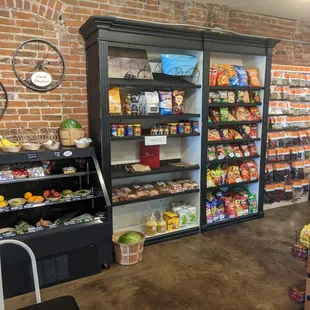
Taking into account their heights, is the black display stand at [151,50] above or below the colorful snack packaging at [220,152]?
above

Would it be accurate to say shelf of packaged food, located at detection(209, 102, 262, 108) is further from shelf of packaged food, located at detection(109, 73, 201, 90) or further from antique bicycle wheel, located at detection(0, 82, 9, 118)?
antique bicycle wheel, located at detection(0, 82, 9, 118)

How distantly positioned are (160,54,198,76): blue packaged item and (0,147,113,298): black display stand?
1.27m

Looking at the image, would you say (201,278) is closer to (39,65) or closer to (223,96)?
(223,96)

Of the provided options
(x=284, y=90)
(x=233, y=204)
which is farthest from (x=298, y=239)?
(x=284, y=90)

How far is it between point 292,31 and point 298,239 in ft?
12.4

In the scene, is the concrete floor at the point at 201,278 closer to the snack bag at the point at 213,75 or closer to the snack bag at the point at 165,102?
the snack bag at the point at 165,102

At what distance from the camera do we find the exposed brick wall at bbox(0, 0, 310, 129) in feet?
9.27

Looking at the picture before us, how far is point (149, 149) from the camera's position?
138 inches

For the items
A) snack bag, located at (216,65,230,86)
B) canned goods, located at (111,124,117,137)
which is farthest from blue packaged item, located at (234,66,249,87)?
canned goods, located at (111,124,117,137)

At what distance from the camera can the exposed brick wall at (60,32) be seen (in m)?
2.82

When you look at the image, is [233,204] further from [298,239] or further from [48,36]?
[48,36]

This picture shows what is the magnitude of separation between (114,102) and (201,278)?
1.91 metres

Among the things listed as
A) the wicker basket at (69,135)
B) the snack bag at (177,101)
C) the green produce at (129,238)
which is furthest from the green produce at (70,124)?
the green produce at (129,238)

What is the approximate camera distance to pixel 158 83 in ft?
10.6
